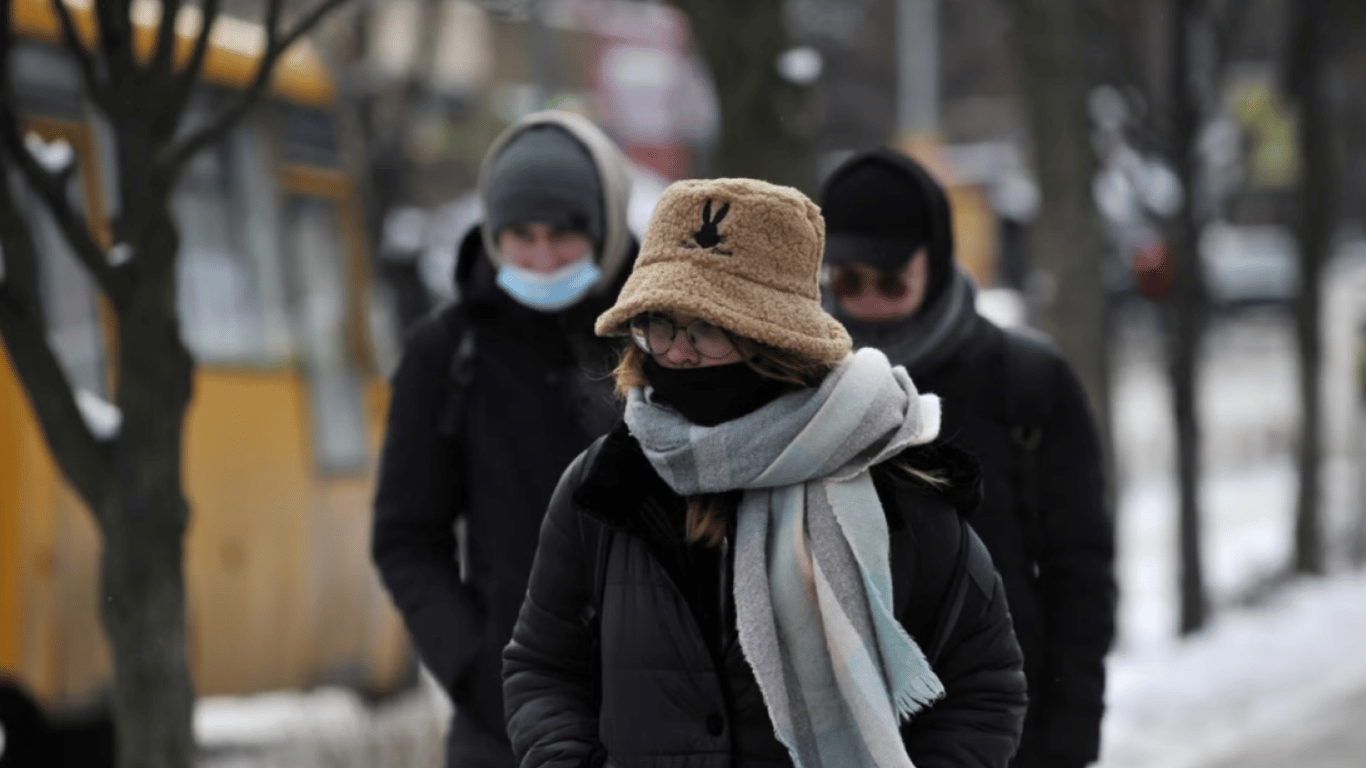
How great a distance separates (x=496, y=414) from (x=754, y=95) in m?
3.85

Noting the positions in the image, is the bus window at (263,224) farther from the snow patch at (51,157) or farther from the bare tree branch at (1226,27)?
the bare tree branch at (1226,27)

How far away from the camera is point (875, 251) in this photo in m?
4.07

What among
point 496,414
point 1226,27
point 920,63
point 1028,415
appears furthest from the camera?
point 920,63

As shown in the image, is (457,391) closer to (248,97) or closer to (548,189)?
(548,189)

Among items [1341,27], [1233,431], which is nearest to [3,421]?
[1341,27]

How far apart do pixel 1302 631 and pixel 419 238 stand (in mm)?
7230

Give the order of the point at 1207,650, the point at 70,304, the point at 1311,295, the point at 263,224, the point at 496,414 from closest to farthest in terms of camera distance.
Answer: the point at 496,414, the point at 70,304, the point at 263,224, the point at 1207,650, the point at 1311,295

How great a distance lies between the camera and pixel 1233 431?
84.5ft

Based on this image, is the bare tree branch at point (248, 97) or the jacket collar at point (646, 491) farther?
the bare tree branch at point (248, 97)

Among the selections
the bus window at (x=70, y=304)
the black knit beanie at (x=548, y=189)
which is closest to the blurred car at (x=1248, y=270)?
the bus window at (x=70, y=304)

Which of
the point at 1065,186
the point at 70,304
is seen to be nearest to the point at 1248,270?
the point at 1065,186

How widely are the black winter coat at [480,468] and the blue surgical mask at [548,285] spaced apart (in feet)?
0.14

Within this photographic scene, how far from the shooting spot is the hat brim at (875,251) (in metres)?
4.06

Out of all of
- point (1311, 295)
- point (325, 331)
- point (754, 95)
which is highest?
point (754, 95)
